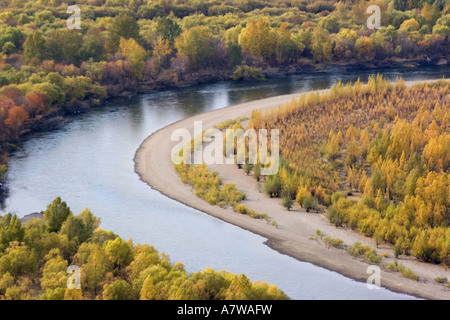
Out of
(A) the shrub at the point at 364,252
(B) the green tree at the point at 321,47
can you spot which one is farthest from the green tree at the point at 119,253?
(B) the green tree at the point at 321,47

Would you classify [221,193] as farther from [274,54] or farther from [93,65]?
[274,54]

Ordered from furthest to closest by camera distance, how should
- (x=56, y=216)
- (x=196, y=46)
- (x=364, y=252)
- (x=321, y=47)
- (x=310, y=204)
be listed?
1. (x=321, y=47)
2. (x=196, y=46)
3. (x=310, y=204)
4. (x=364, y=252)
5. (x=56, y=216)

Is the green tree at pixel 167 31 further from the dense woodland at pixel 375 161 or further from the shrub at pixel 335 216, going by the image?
the shrub at pixel 335 216

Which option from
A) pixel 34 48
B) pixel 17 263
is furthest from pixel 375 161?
pixel 34 48

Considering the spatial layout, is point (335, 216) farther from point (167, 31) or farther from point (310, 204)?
point (167, 31)

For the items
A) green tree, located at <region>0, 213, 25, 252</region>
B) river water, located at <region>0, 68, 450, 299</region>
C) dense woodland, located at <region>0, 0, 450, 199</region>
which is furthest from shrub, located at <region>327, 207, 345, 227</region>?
dense woodland, located at <region>0, 0, 450, 199</region>
